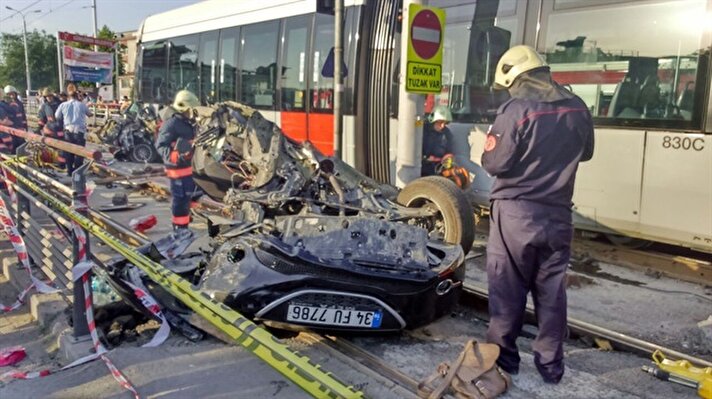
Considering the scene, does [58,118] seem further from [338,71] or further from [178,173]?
[338,71]

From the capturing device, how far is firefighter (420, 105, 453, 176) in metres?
7.17

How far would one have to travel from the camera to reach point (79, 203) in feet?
11.7

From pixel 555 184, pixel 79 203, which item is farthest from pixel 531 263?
pixel 79 203

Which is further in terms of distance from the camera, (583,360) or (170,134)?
(170,134)

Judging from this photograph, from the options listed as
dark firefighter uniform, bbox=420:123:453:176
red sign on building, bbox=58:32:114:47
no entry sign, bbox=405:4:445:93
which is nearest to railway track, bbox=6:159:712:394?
no entry sign, bbox=405:4:445:93

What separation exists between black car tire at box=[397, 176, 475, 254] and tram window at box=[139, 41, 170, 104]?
1022 centimetres

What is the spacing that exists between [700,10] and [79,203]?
216 inches

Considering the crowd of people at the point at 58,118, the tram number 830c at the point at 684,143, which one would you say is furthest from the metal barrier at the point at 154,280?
the crowd of people at the point at 58,118

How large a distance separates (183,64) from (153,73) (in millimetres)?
1955

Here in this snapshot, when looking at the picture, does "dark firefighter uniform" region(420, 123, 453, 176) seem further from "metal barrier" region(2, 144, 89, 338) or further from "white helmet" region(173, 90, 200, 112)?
"metal barrier" region(2, 144, 89, 338)

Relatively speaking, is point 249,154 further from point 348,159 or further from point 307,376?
point 307,376

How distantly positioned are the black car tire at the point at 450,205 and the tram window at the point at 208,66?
292 inches

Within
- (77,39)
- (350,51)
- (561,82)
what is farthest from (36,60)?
(561,82)

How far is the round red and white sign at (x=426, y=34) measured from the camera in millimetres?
6201
